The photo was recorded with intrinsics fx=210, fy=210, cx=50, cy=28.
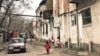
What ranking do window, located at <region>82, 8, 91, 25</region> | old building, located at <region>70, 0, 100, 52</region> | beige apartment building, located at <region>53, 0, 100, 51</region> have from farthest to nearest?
window, located at <region>82, 8, 91, 25</region> < beige apartment building, located at <region>53, 0, 100, 51</region> < old building, located at <region>70, 0, 100, 52</region>

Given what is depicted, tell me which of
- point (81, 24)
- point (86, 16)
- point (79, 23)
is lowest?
point (81, 24)

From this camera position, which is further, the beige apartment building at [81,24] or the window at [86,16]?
the window at [86,16]

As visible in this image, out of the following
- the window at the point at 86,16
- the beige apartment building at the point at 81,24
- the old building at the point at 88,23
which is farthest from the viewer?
the window at the point at 86,16

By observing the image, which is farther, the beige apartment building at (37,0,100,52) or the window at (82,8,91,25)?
the window at (82,8,91,25)

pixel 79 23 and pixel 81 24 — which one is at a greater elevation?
pixel 79 23

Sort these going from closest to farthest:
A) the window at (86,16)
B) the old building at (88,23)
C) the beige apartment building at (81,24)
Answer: the old building at (88,23) < the beige apartment building at (81,24) < the window at (86,16)

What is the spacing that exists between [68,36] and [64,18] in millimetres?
2475

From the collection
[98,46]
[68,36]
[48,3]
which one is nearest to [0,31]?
[48,3]

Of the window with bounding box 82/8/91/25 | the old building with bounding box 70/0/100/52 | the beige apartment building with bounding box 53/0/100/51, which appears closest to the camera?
the old building with bounding box 70/0/100/52

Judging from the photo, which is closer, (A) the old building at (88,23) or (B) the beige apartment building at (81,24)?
(A) the old building at (88,23)

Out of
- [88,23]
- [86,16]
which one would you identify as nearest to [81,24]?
[86,16]

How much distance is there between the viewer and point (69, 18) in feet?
78.6

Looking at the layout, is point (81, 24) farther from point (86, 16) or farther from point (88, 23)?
point (88, 23)

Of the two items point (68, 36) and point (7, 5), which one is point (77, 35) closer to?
point (68, 36)
